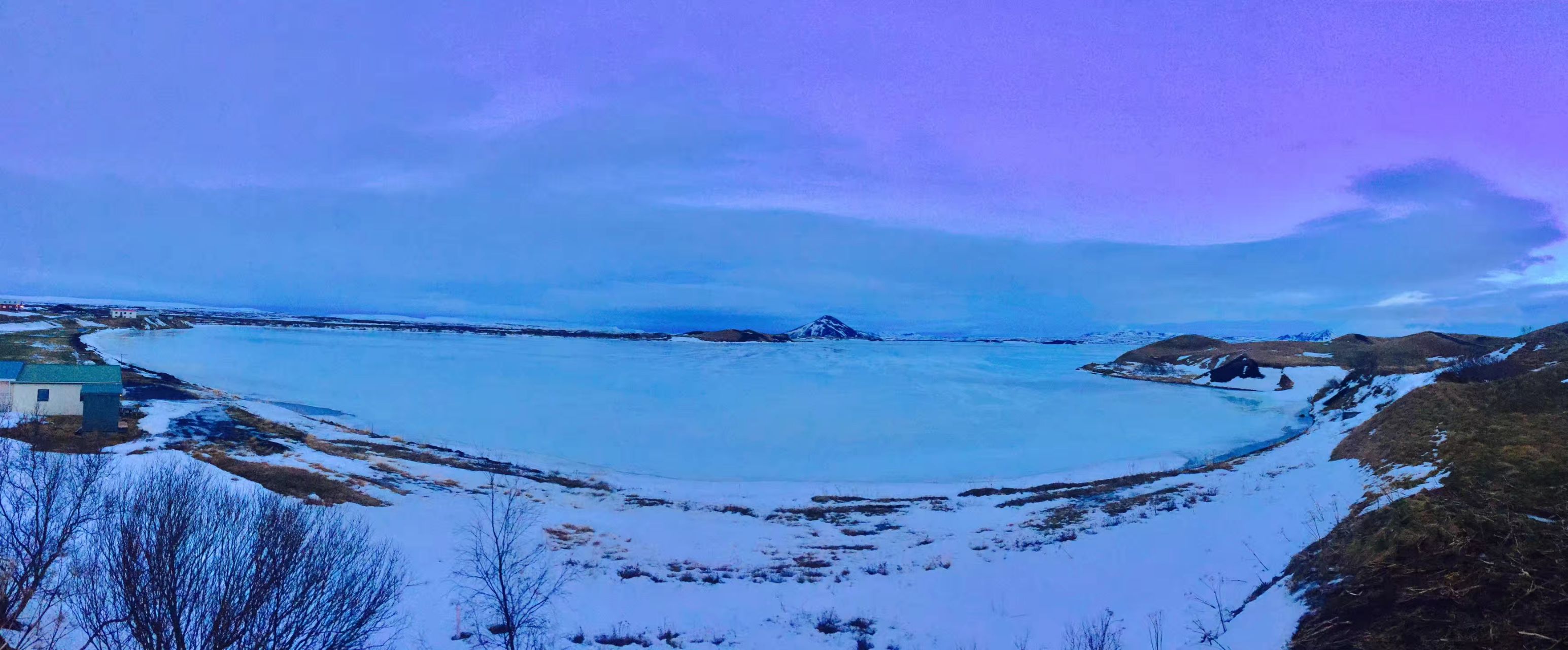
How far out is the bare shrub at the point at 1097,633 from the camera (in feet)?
28.3

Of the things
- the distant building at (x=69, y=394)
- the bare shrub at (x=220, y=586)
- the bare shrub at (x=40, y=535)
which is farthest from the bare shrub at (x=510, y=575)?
the distant building at (x=69, y=394)

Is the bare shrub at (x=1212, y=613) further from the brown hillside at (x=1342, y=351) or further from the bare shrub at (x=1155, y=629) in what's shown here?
the brown hillside at (x=1342, y=351)

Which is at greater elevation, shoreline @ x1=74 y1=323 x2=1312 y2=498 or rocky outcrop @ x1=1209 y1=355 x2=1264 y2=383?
rocky outcrop @ x1=1209 y1=355 x2=1264 y2=383

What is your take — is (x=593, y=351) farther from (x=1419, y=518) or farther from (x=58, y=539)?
(x=1419, y=518)

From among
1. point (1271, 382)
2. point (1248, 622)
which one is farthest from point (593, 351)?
point (1248, 622)

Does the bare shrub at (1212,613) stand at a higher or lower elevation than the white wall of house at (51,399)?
lower

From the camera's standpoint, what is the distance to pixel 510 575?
32.4ft

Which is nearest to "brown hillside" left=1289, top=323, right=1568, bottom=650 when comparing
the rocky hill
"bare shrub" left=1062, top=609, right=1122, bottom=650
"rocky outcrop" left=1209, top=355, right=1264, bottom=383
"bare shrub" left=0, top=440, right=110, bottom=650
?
the rocky hill

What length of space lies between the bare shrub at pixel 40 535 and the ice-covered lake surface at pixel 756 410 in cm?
1471

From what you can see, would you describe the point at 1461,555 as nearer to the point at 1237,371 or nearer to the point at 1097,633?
the point at 1097,633

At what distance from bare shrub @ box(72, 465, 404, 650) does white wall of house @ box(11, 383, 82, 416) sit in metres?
22.7

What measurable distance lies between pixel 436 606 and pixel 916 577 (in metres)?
8.68

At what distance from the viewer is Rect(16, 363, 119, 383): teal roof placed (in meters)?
23.8

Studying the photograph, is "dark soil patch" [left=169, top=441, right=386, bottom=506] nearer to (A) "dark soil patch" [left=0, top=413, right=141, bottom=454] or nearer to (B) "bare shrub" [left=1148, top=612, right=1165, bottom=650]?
(A) "dark soil patch" [left=0, top=413, right=141, bottom=454]
